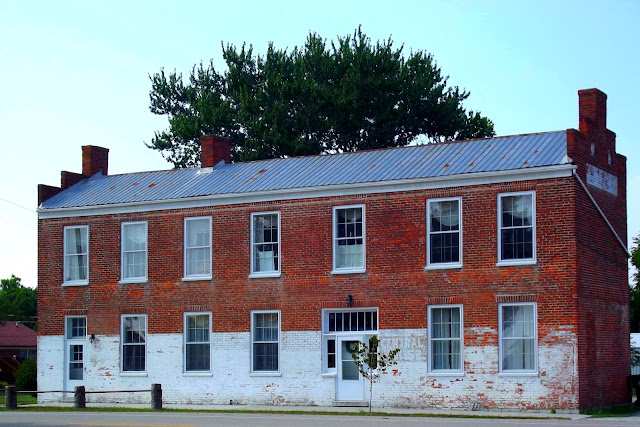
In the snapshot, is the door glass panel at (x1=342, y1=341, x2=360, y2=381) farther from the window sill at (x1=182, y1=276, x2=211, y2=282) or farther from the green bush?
the green bush

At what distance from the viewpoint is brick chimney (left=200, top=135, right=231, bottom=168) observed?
129ft

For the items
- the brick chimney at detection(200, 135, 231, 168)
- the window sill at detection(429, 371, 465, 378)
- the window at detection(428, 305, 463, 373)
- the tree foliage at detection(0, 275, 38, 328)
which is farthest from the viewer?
the tree foliage at detection(0, 275, 38, 328)

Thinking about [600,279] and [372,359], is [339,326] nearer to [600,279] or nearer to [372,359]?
[372,359]

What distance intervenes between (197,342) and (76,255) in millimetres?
6466

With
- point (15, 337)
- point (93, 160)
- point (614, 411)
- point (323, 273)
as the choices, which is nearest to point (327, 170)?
point (323, 273)

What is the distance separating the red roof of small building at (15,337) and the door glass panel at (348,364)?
38.8 meters

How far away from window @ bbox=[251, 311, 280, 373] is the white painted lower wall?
0.29 m

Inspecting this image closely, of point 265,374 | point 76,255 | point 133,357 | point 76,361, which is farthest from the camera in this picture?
point 76,255

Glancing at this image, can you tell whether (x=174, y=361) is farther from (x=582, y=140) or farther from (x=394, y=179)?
(x=582, y=140)

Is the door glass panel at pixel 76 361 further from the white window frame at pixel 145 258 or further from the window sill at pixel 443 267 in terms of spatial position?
the window sill at pixel 443 267

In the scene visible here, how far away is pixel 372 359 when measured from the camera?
98.8ft

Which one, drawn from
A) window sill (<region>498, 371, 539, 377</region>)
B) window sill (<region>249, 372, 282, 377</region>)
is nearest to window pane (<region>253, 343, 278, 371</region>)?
window sill (<region>249, 372, 282, 377</region>)

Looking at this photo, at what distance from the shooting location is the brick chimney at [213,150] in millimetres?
39406

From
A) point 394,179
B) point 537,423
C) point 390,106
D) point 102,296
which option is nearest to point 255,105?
point 390,106
